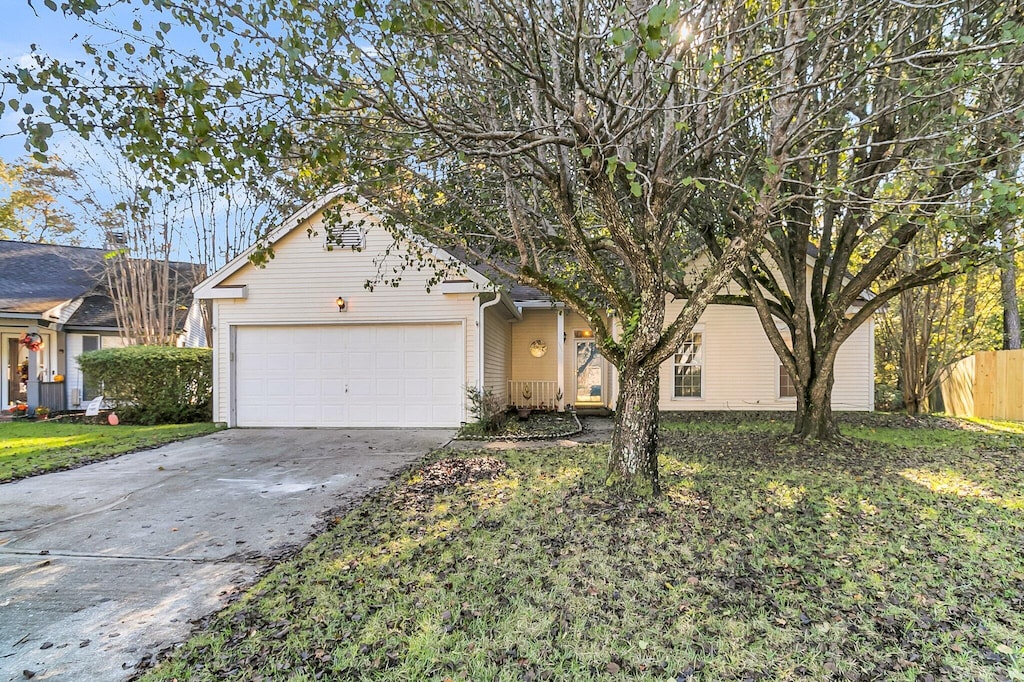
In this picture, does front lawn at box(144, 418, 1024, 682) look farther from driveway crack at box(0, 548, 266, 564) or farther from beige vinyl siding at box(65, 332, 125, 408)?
beige vinyl siding at box(65, 332, 125, 408)

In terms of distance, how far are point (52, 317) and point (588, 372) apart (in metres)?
14.2

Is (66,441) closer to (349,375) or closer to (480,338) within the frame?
(349,375)

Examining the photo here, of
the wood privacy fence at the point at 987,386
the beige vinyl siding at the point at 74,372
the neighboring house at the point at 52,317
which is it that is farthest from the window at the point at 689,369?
the beige vinyl siding at the point at 74,372

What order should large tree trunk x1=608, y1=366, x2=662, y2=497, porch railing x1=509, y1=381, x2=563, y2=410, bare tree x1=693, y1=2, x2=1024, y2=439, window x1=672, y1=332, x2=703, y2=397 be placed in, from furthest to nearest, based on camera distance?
1. porch railing x1=509, y1=381, x2=563, y2=410
2. window x1=672, y1=332, x2=703, y2=397
3. large tree trunk x1=608, y1=366, x2=662, y2=497
4. bare tree x1=693, y1=2, x2=1024, y2=439

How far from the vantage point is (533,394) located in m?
14.9

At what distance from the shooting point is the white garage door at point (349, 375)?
10.7m

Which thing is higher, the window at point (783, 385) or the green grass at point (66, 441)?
the window at point (783, 385)

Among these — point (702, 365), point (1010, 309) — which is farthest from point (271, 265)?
point (1010, 309)

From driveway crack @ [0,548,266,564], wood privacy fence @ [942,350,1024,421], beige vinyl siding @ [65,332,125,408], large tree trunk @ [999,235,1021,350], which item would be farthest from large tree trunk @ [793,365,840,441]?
beige vinyl siding @ [65,332,125,408]

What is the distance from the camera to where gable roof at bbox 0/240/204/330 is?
13.8 metres

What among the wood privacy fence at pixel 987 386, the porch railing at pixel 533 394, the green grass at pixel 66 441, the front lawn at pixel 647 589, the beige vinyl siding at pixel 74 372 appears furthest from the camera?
the porch railing at pixel 533 394

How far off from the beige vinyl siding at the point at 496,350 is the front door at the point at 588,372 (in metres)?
2.11

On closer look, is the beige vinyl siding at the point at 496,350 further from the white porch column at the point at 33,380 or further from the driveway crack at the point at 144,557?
the white porch column at the point at 33,380

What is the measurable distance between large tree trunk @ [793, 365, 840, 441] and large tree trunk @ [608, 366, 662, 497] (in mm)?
4364
